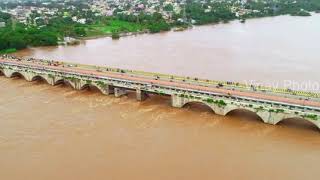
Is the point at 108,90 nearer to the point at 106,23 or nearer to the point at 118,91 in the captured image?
the point at 118,91

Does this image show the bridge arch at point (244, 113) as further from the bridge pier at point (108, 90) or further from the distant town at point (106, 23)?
the distant town at point (106, 23)

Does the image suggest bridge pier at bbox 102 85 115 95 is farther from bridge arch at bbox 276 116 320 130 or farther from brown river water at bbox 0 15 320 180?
bridge arch at bbox 276 116 320 130

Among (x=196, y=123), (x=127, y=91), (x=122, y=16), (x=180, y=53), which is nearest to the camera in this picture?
(x=196, y=123)

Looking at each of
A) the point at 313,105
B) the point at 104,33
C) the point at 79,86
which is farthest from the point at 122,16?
the point at 313,105

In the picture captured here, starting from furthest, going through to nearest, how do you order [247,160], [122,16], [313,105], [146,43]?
[122,16]
[146,43]
[313,105]
[247,160]

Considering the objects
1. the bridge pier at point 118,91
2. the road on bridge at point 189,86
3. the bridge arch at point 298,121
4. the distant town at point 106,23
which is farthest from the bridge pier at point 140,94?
the distant town at point 106,23

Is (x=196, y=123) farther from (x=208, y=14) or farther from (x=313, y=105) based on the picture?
(x=208, y=14)
